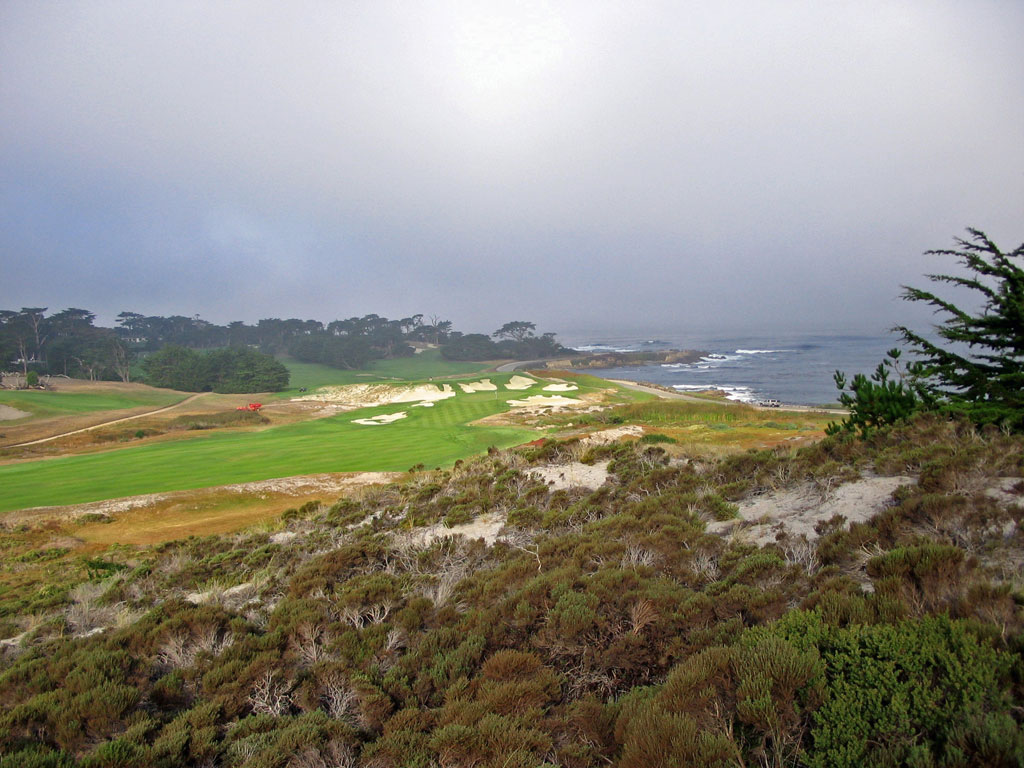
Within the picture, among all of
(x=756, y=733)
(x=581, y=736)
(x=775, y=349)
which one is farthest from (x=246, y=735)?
(x=775, y=349)

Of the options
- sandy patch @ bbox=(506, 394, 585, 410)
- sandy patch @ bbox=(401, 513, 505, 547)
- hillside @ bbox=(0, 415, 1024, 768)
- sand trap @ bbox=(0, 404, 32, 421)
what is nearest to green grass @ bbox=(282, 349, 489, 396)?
sandy patch @ bbox=(506, 394, 585, 410)

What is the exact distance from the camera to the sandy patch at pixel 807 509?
21.0 feet

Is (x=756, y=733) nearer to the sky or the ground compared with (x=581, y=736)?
nearer to the sky

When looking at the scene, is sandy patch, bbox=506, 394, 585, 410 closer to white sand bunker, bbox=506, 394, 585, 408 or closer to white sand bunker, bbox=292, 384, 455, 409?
white sand bunker, bbox=506, 394, 585, 408

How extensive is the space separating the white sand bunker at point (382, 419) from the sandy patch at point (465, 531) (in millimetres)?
27087

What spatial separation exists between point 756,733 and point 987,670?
1.28 metres

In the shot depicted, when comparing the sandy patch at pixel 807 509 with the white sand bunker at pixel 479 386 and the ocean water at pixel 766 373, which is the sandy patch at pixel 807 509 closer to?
the white sand bunker at pixel 479 386

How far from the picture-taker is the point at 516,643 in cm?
446

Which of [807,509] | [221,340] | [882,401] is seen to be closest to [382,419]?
[882,401]

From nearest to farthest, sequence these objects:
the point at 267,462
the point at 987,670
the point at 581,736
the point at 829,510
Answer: the point at 987,670 → the point at 581,736 → the point at 829,510 → the point at 267,462

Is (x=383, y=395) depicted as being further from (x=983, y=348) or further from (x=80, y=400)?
(x=983, y=348)

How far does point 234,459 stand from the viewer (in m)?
22.9

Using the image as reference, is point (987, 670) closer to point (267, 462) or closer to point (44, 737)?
point (44, 737)

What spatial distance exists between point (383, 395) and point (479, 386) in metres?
10.7
